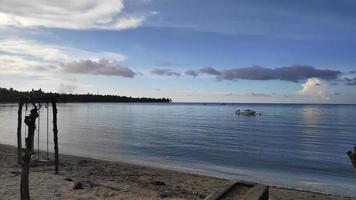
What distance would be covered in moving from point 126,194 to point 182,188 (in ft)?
12.5

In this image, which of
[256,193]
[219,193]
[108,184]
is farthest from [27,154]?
[256,193]

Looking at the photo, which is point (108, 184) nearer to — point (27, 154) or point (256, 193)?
point (27, 154)

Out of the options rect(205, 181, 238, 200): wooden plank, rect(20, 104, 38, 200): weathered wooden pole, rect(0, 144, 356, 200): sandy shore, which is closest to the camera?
rect(205, 181, 238, 200): wooden plank

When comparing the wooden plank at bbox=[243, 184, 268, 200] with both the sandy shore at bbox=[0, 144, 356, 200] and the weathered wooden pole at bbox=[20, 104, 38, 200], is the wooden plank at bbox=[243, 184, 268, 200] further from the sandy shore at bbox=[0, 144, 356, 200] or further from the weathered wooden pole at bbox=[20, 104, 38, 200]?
the weathered wooden pole at bbox=[20, 104, 38, 200]

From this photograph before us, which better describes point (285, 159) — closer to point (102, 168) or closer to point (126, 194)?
point (102, 168)

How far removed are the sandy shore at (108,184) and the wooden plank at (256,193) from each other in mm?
4123

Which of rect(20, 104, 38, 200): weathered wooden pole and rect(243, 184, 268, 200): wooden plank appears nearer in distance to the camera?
rect(243, 184, 268, 200): wooden plank

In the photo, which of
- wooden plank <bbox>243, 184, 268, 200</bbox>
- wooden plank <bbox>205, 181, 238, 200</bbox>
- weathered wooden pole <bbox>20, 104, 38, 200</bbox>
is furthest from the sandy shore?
wooden plank <bbox>243, 184, 268, 200</bbox>

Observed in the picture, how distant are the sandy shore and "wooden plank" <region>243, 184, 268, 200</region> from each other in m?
4.12

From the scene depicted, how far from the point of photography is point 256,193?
Answer: 9680 mm

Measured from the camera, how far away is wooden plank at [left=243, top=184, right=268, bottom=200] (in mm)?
9367

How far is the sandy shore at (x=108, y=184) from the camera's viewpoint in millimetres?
13016

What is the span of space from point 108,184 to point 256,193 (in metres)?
7.63

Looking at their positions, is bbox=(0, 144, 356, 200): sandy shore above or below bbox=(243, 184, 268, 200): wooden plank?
below
